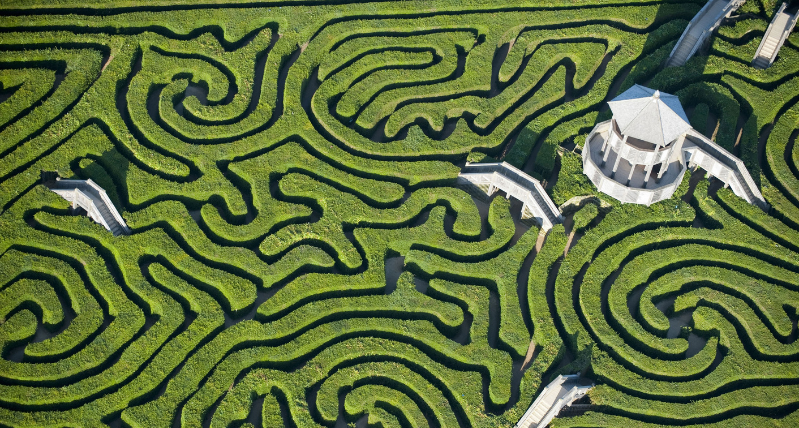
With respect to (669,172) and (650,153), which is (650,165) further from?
(669,172)

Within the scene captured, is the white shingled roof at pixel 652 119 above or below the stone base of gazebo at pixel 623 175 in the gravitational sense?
above

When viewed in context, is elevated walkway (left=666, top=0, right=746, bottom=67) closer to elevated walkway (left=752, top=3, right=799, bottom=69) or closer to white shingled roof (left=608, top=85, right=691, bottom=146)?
elevated walkway (left=752, top=3, right=799, bottom=69)

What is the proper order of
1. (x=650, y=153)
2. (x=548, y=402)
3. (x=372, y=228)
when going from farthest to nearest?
(x=372, y=228)
(x=650, y=153)
(x=548, y=402)

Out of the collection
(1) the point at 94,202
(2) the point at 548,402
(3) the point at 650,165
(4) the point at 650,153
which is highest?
(4) the point at 650,153

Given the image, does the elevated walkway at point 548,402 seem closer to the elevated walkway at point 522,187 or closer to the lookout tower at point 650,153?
the elevated walkway at point 522,187

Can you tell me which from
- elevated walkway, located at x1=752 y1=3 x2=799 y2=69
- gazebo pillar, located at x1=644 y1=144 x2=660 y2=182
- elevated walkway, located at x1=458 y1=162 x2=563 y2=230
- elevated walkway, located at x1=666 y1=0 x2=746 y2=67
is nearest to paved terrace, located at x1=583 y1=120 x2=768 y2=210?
gazebo pillar, located at x1=644 y1=144 x2=660 y2=182

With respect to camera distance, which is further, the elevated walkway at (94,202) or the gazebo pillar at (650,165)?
the elevated walkway at (94,202)

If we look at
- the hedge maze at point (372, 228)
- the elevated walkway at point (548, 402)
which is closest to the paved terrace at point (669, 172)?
the hedge maze at point (372, 228)

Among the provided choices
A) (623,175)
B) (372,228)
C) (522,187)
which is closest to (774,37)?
(623,175)
